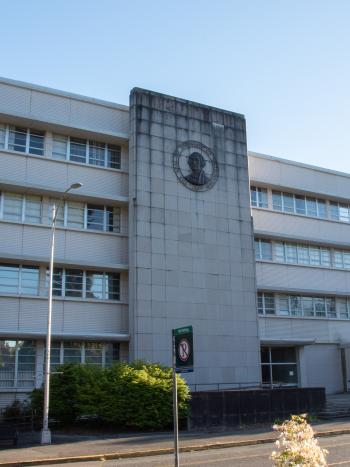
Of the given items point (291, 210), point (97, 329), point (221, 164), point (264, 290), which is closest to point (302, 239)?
point (291, 210)

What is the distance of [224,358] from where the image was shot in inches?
1266

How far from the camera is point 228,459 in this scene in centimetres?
1706

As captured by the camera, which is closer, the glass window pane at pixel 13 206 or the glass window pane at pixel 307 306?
the glass window pane at pixel 13 206

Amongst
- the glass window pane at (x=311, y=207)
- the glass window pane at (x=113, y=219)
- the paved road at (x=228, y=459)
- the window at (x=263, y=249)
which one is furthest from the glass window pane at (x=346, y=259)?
the paved road at (x=228, y=459)

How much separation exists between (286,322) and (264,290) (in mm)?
2589

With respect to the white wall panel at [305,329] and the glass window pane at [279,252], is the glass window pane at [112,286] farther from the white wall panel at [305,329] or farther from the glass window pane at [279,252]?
the glass window pane at [279,252]

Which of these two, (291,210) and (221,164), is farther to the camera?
(291,210)

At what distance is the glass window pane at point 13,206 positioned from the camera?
2970 cm

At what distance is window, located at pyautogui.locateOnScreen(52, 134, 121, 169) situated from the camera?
31922mm

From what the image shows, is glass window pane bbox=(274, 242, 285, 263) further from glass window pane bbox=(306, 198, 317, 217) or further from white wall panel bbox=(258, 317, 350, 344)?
white wall panel bbox=(258, 317, 350, 344)

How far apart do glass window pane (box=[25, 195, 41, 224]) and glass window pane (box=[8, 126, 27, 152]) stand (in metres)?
2.62

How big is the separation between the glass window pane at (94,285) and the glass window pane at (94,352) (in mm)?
2435

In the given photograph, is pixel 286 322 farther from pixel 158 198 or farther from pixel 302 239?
pixel 158 198

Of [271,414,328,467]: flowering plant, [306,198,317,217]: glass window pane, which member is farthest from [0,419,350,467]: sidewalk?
[306,198,317,217]: glass window pane
